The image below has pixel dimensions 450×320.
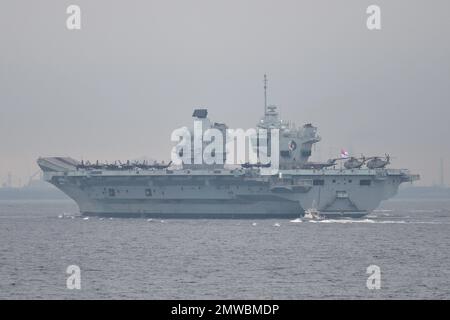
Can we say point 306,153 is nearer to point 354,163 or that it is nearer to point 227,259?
point 354,163

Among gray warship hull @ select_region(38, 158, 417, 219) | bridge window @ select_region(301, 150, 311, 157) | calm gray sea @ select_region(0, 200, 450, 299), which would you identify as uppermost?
bridge window @ select_region(301, 150, 311, 157)

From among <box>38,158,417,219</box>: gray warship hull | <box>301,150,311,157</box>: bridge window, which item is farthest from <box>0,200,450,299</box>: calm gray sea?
<box>301,150,311,157</box>: bridge window

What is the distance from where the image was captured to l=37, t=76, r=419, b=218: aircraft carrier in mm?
70438

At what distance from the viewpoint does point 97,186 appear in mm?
74500

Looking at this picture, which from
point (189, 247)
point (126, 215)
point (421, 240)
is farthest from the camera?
point (126, 215)

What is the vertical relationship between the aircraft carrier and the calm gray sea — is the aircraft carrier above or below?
above

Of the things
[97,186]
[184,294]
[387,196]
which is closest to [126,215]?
[97,186]

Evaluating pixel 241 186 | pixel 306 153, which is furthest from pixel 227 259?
pixel 306 153

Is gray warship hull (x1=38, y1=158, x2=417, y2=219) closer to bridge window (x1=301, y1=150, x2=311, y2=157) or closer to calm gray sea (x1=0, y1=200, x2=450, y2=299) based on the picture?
calm gray sea (x1=0, y1=200, x2=450, y2=299)

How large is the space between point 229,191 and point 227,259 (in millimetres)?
23980

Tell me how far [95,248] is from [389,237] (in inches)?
647

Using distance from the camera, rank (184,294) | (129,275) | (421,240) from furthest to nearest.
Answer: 1. (421,240)
2. (129,275)
3. (184,294)
